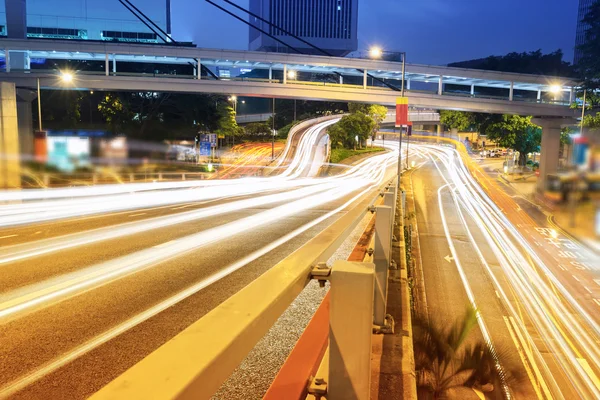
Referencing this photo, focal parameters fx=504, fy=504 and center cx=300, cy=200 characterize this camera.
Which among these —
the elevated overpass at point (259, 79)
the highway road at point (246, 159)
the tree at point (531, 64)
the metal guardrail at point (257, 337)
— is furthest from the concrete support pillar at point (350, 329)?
the tree at point (531, 64)

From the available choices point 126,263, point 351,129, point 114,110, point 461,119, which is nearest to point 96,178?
point 114,110

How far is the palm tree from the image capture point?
5.86m

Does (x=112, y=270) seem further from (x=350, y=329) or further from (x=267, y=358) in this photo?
(x=350, y=329)

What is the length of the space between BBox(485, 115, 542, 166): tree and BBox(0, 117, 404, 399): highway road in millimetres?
29017

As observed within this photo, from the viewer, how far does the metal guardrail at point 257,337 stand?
143 centimetres

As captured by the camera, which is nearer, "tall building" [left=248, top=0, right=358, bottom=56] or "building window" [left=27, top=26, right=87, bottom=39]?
"building window" [left=27, top=26, right=87, bottom=39]

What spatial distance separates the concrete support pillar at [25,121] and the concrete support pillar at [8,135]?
6.48 metres

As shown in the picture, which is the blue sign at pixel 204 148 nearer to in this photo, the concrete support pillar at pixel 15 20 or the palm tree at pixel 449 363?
the concrete support pillar at pixel 15 20

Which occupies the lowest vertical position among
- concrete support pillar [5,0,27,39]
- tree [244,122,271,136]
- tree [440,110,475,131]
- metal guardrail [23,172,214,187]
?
metal guardrail [23,172,214,187]

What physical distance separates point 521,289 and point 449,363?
39.4 feet

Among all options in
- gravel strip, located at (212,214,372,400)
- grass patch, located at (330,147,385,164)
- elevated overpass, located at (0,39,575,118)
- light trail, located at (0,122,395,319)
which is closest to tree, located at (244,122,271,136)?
grass patch, located at (330,147,385,164)

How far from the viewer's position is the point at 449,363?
637cm

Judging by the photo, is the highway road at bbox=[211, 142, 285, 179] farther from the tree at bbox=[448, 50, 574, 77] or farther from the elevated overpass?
the tree at bbox=[448, 50, 574, 77]

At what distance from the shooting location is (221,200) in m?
25.2
